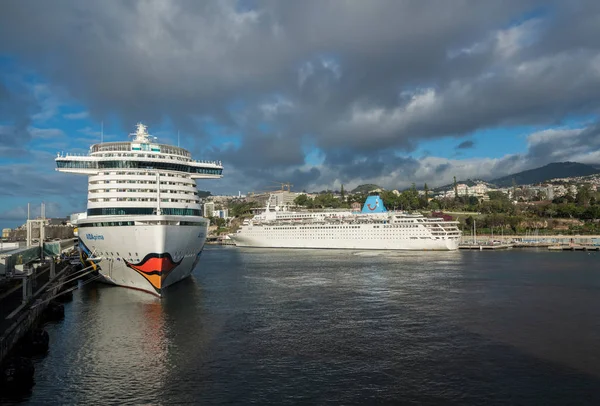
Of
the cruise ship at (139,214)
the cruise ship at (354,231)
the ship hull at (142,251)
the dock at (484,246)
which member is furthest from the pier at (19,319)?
the dock at (484,246)

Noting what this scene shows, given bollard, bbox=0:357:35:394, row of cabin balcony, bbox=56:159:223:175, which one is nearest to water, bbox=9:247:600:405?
bollard, bbox=0:357:35:394

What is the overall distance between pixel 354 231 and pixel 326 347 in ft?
247

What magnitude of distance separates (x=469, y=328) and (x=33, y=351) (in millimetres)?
23595

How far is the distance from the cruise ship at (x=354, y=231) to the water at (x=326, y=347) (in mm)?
47978

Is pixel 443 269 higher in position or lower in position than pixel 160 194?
lower

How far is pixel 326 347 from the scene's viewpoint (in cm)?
2259

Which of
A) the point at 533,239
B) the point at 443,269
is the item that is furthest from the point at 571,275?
the point at 533,239

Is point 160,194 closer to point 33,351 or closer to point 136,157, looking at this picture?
point 136,157

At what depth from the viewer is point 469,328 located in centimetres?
2652

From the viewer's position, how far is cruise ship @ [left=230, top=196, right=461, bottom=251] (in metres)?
89.4

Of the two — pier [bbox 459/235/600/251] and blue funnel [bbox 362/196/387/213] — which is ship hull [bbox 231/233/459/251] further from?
pier [bbox 459/235/600/251]

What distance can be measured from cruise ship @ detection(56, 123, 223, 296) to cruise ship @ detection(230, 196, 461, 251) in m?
60.6

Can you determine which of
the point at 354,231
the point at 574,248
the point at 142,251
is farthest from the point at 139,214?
the point at 574,248

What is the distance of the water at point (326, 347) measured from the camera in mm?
17281
